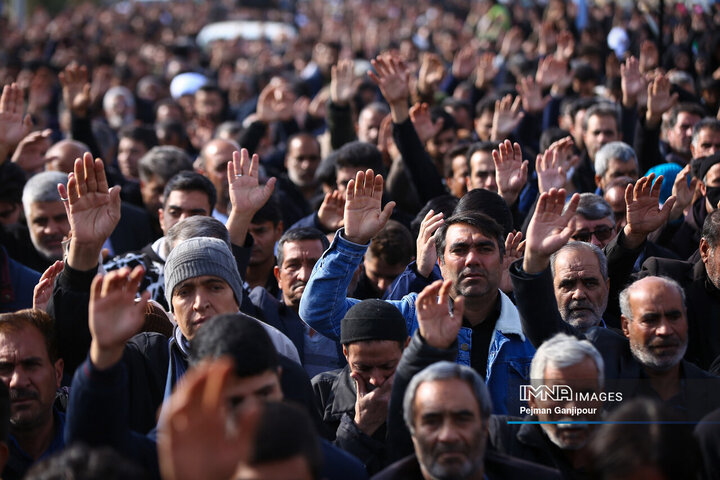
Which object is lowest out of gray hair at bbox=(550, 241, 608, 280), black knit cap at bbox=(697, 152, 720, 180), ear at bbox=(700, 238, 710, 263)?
gray hair at bbox=(550, 241, 608, 280)

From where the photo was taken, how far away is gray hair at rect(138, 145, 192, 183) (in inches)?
282

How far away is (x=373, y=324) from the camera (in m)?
4.12

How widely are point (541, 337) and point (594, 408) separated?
549 millimetres

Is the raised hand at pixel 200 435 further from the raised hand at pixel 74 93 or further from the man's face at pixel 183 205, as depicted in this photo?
the raised hand at pixel 74 93

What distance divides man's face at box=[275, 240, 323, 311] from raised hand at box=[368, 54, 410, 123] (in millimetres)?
1705

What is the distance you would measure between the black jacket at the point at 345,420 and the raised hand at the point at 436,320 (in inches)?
21.7

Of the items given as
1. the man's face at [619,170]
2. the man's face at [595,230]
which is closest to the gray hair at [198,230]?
the man's face at [595,230]

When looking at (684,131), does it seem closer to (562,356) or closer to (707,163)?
(707,163)

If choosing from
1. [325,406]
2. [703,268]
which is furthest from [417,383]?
[703,268]

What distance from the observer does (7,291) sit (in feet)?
17.6

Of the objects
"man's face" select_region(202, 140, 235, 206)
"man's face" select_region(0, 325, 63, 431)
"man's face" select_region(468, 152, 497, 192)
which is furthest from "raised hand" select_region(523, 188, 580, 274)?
"man's face" select_region(202, 140, 235, 206)

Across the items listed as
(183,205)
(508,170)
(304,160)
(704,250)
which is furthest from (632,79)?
(183,205)

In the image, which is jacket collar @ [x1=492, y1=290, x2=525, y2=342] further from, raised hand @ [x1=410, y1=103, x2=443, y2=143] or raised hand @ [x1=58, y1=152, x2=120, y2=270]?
raised hand @ [x1=410, y1=103, x2=443, y2=143]

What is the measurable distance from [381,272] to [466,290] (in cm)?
134
